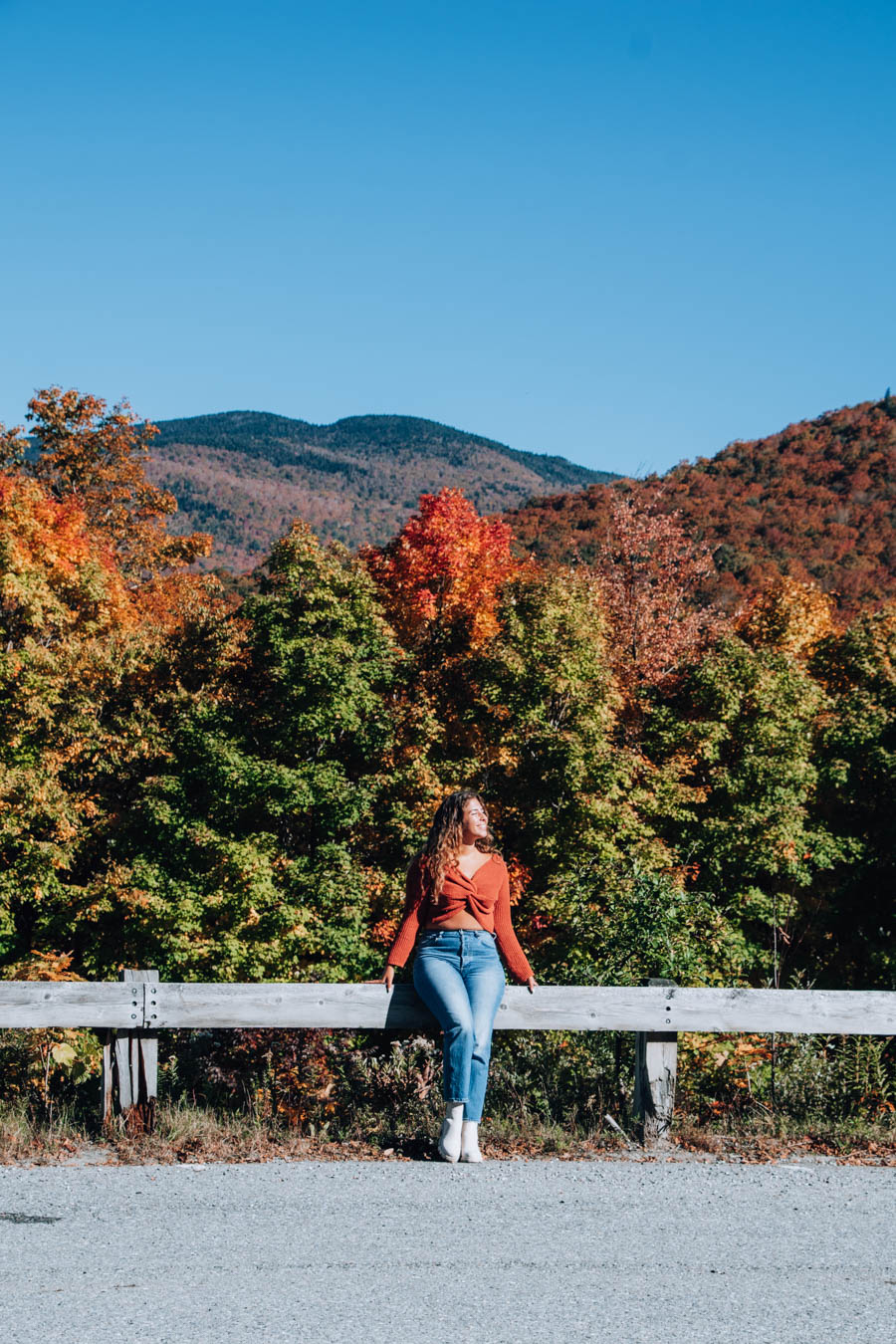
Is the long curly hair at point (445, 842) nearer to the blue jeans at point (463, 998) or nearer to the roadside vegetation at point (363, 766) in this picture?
the blue jeans at point (463, 998)

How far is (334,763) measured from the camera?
83.3 ft

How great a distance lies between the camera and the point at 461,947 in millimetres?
6246

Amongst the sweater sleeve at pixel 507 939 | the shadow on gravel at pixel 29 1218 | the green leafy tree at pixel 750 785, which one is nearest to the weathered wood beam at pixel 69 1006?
the shadow on gravel at pixel 29 1218

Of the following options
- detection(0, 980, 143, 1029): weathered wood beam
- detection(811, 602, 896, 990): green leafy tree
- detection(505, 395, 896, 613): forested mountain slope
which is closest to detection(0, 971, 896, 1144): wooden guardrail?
detection(0, 980, 143, 1029): weathered wood beam

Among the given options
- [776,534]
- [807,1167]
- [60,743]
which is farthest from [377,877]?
[776,534]

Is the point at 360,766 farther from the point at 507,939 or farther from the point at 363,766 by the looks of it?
the point at 507,939

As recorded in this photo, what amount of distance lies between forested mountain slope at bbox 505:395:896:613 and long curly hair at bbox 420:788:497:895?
154 ft

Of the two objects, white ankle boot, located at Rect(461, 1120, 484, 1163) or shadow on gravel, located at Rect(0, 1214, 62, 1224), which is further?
white ankle boot, located at Rect(461, 1120, 484, 1163)

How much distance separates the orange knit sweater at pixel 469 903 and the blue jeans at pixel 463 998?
2.7 inches

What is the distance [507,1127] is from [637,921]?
6.42 feet

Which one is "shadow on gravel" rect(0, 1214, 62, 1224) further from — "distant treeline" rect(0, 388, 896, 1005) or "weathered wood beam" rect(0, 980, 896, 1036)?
"distant treeline" rect(0, 388, 896, 1005)

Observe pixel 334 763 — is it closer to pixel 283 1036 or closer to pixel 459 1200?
pixel 283 1036

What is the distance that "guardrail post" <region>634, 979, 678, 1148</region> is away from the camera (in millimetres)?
6414

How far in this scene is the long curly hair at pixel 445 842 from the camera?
6289 millimetres
